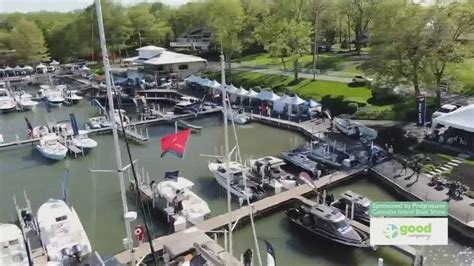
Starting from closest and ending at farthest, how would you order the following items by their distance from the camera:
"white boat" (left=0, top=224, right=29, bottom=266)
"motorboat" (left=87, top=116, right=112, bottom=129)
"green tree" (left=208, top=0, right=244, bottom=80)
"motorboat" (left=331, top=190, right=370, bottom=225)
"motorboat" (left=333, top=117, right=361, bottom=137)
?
"white boat" (left=0, top=224, right=29, bottom=266) → "motorboat" (left=331, top=190, right=370, bottom=225) → "motorboat" (left=333, top=117, right=361, bottom=137) → "motorboat" (left=87, top=116, right=112, bottom=129) → "green tree" (left=208, top=0, right=244, bottom=80)

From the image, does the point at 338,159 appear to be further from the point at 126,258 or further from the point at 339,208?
the point at 126,258

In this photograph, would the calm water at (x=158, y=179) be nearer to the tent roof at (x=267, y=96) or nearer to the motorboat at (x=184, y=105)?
the motorboat at (x=184, y=105)

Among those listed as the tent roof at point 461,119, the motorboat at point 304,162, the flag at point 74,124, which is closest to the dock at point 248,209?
the motorboat at point 304,162

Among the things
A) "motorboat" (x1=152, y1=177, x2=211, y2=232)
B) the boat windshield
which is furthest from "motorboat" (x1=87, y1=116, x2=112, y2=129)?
the boat windshield

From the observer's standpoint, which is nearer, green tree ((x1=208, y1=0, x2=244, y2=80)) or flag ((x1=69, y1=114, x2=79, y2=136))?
flag ((x1=69, y1=114, x2=79, y2=136))

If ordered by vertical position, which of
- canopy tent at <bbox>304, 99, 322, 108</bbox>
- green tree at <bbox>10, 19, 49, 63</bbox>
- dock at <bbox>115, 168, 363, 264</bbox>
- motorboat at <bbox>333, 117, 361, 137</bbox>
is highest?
green tree at <bbox>10, 19, 49, 63</bbox>

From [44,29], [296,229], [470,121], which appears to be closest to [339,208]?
[296,229]

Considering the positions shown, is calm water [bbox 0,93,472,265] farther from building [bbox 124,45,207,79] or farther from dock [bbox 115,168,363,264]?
building [bbox 124,45,207,79]
